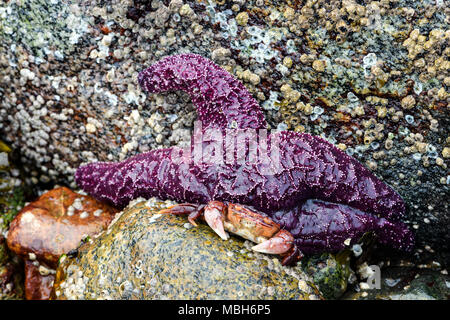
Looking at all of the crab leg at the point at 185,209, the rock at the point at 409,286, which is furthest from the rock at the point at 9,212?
the rock at the point at 409,286

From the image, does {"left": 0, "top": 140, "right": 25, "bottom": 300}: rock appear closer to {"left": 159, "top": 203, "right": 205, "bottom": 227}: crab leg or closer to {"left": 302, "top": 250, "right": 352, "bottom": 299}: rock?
{"left": 159, "top": 203, "right": 205, "bottom": 227}: crab leg

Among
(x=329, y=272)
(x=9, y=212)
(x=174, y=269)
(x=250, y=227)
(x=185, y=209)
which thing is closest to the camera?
(x=174, y=269)

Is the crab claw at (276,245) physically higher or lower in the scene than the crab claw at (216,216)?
lower

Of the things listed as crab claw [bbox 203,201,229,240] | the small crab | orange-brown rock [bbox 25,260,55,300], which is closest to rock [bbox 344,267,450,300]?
the small crab

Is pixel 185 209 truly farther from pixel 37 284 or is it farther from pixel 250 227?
pixel 37 284

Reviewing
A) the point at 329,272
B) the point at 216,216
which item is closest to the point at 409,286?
the point at 329,272

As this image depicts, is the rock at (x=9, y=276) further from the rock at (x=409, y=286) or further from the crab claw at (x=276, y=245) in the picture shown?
the rock at (x=409, y=286)

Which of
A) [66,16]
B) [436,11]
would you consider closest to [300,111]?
[436,11]
